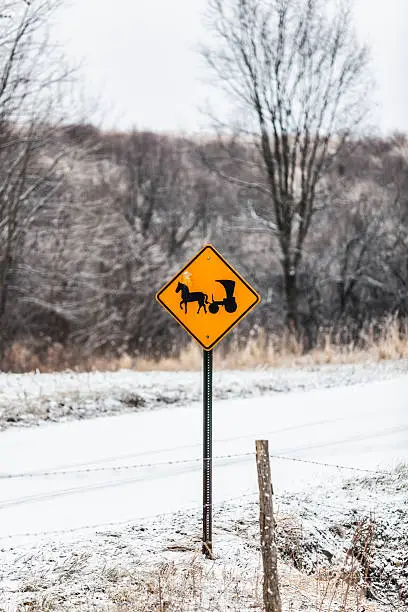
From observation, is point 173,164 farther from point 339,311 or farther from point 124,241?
point 339,311

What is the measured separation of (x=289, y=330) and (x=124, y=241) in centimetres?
855

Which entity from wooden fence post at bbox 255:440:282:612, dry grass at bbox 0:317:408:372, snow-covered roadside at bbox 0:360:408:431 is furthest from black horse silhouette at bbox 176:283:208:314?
dry grass at bbox 0:317:408:372

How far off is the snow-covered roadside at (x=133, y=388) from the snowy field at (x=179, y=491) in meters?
0.03

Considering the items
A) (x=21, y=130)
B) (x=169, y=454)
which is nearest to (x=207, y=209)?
(x=21, y=130)

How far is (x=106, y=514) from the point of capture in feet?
20.5

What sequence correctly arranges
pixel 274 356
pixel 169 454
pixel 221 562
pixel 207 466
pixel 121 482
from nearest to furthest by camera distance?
pixel 221 562
pixel 207 466
pixel 121 482
pixel 169 454
pixel 274 356

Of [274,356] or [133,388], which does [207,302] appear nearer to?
[133,388]

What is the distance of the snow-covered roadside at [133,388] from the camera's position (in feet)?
31.8

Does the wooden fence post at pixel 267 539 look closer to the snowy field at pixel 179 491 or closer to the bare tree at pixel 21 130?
the snowy field at pixel 179 491

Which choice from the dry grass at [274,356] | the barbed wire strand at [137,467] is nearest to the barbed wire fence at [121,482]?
the barbed wire strand at [137,467]

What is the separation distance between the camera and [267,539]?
4.87 meters

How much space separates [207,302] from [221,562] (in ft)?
5.79

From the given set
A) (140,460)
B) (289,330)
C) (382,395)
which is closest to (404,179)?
(289,330)

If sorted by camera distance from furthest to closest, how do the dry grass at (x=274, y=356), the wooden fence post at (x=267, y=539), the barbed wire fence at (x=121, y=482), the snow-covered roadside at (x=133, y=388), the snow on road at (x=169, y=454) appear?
the dry grass at (x=274, y=356) < the snow-covered roadside at (x=133, y=388) < the snow on road at (x=169, y=454) < the barbed wire fence at (x=121, y=482) < the wooden fence post at (x=267, y=539)
